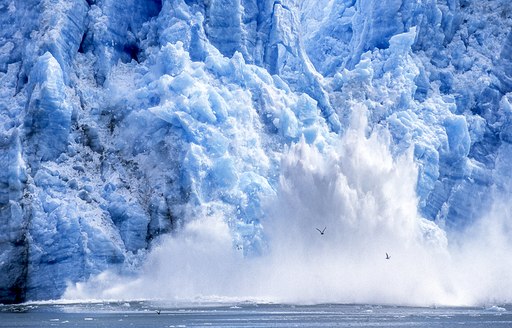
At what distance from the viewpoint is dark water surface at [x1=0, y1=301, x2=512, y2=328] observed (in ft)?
117

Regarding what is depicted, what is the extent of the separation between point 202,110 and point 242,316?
1330 cm

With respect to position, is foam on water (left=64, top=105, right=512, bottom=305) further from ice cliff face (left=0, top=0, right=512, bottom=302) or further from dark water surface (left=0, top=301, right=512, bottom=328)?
dark water surface (left=0, top=301, right=512, bottom=328)

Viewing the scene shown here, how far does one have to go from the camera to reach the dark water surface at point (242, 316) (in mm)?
35594

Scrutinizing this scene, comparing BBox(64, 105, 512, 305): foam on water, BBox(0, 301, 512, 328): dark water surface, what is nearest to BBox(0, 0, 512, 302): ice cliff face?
BBox(64, 105, 512, 305): foam on water

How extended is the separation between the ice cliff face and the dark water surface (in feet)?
11.3

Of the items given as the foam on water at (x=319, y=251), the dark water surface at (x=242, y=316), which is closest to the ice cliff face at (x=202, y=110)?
the foam on water at (x=319, y=251)

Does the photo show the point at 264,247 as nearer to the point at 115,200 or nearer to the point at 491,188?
the point at 115,200

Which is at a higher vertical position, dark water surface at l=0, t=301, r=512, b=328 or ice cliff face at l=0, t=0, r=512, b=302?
ice cliff face at l=0, t=0, r=512, b=302

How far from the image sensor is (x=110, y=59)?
51906mm

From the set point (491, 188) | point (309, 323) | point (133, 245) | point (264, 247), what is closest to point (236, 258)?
point (264, 247)

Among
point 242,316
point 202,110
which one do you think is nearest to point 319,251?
point 202,110

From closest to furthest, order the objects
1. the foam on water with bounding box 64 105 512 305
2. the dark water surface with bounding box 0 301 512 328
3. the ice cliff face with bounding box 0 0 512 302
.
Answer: the dark water surface with bounding box 0 301 512 328, the ice cliff face with bounding box 0 0 512 302, the foam on water with bounding box 64 105 512 305

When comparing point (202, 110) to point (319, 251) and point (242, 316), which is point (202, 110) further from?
point (242, 316)

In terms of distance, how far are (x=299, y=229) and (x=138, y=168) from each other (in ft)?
28.2
